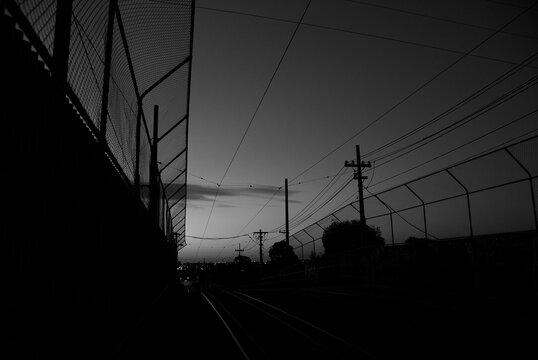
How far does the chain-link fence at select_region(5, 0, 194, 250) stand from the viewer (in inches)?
90.6

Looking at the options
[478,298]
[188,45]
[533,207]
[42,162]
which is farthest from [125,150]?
[478,298]

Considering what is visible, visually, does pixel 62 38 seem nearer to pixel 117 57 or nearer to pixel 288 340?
pixel 117 57

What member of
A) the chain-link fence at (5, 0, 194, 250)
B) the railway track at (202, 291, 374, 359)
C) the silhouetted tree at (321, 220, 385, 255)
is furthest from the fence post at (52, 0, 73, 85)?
the silhouetted tree at (321, 220, 385, 255)

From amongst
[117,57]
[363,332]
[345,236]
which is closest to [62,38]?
[117,57]

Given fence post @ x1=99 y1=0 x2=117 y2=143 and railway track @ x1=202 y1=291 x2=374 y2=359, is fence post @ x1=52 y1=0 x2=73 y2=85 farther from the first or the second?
railway track @ x1=202 y1=291 x2=374 y2=359

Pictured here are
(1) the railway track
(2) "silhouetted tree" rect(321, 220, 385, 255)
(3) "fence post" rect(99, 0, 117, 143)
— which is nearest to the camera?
(3) "fence post" rect(99, 0, 117, 143)

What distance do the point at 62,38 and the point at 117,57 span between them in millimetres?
1984

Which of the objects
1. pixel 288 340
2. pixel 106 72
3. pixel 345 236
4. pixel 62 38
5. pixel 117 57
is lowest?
pixel 288 340

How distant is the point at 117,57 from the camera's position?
4.30 m

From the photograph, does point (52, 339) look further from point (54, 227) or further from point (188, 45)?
point (188, 45)

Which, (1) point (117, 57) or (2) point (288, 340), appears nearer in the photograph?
(1) point (117, 57)

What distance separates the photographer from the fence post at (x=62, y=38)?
235cm

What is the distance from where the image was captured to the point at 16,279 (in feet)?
6.02

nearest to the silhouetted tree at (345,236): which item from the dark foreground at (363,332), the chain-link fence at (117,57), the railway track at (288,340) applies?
the dark foreground at (363,332)
